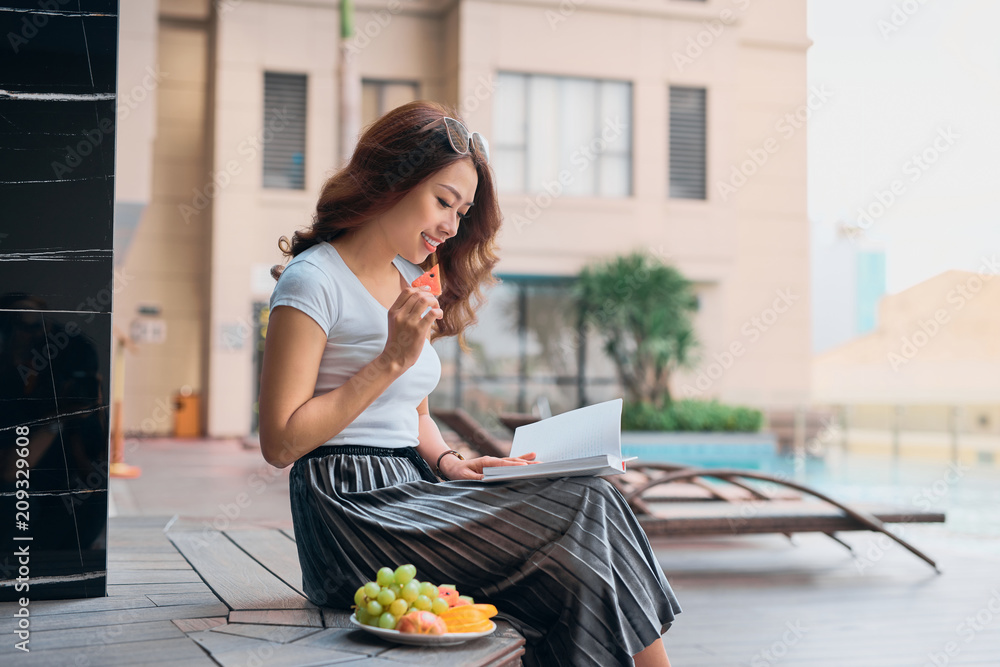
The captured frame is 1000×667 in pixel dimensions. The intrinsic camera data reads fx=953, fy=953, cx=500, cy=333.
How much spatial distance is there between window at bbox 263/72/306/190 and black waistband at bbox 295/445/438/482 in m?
12.9

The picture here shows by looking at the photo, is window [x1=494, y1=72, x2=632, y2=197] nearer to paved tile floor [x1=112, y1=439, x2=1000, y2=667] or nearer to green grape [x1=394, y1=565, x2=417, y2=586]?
paved tile floor [x1=112, y1=439, x2=1000, y2=667]

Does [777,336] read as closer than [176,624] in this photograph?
No

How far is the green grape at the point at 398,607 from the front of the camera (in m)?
1.68

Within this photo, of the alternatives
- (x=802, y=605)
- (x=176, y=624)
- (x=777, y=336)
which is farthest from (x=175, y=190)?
(x=176, y=624)

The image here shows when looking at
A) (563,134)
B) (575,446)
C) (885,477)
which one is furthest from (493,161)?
(575,446)

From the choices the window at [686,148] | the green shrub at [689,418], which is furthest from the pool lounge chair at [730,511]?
the window at [686,148]

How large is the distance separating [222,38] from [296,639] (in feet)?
45.7

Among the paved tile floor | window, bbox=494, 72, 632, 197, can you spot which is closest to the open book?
the paved tile floor

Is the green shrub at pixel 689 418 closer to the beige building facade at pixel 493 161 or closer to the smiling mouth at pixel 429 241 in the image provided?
the beige building facade at pixel 493 161

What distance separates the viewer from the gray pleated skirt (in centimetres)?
170

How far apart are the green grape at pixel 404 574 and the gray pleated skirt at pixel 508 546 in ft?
0.44

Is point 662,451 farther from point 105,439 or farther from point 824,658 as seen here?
point 105,439

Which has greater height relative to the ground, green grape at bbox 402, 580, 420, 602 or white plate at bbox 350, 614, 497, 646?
green grape at bbox 402, 580, 420, 602

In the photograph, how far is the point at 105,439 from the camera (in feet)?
6.86
